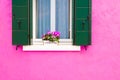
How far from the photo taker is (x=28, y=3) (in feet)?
29.9

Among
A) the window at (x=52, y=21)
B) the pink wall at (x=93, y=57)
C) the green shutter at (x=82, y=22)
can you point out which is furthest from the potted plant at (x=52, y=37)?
the green shutter at (x=82, y=22)

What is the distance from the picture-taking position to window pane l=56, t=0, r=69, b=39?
9438 mm

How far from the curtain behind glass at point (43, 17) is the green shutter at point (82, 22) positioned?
2.24 ft

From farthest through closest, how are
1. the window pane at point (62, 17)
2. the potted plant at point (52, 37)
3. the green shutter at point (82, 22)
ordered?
the window pane at point (62, 17), the potted plant at point (52, 37), the green shutter at point (82, 22)

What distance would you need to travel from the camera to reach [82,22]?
357 inches

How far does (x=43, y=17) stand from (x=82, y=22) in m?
0.95

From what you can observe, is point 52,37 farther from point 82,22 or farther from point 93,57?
point 93,57

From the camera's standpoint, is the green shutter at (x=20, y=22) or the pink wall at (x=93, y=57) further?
the pink wall at (x=93, y=57)

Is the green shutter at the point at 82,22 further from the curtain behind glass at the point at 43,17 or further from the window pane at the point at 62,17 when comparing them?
the curtain behind glass at the point at 43,17

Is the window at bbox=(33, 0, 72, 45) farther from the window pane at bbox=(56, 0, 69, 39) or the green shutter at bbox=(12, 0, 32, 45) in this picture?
the green shutter at bbox=(12, 0, 32, 45)

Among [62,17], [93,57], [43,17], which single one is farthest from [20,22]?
[93,57]

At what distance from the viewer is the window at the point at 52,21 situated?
909cm

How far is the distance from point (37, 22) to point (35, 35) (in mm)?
298

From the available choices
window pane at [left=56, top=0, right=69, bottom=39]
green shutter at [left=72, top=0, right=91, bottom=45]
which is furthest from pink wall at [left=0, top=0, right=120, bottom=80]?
window pane at [left=56, top=0, right=69, bottom=39]
